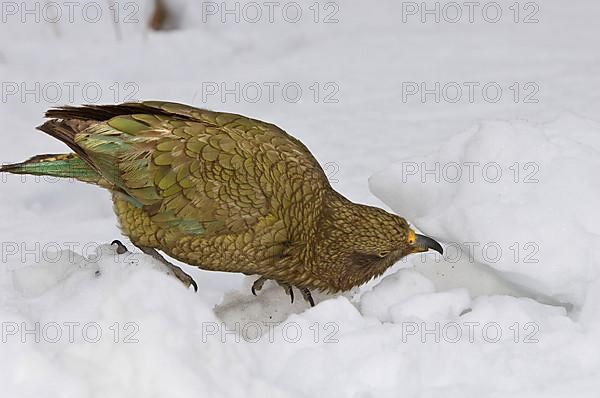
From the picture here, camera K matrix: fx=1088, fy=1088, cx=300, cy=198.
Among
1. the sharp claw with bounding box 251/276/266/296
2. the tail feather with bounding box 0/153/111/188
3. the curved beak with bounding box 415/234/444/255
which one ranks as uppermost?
the tail feather with bounding box 0/153/111/188

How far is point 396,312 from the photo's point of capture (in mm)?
3176

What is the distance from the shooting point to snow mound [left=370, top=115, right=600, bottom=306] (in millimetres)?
3318

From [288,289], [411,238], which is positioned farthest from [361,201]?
[411,238]

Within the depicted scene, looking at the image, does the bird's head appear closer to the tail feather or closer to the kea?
the kea

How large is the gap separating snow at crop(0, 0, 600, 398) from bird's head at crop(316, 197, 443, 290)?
9cm

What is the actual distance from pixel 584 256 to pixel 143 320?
54.0 inches

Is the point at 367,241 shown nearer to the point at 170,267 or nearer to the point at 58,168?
the point at 170,267

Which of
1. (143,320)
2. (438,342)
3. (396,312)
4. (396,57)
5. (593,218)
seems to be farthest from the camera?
(396,57)

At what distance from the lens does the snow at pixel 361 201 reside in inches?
110

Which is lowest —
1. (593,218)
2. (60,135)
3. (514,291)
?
(514,291)

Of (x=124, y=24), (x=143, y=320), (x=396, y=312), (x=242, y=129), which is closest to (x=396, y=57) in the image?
(x=124, y=24)

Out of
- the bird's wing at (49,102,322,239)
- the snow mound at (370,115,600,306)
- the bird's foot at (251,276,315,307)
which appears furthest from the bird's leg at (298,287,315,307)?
the snow mound at (370,115,600,306)

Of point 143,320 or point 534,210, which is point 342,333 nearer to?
point 143,320

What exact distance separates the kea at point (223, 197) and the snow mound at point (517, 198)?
0.58 feet
